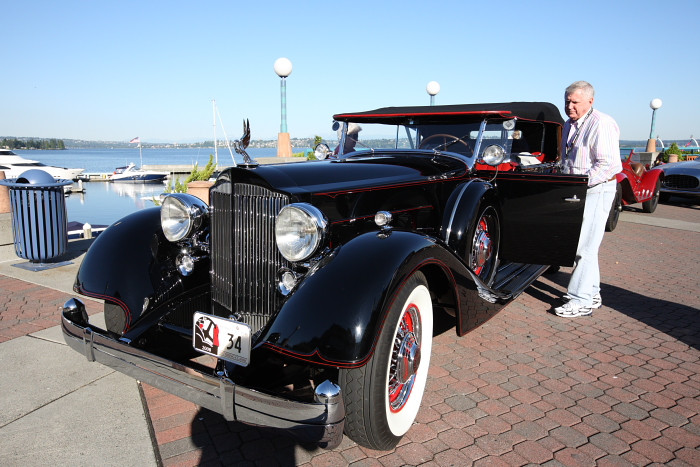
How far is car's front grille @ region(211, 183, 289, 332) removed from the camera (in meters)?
2.68

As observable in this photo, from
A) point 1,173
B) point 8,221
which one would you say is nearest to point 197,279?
point 8,221

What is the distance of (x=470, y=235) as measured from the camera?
3.62 m

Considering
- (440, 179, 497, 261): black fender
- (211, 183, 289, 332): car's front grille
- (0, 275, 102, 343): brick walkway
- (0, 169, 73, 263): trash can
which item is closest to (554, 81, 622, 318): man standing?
(440, 179, 497, 261): black fender

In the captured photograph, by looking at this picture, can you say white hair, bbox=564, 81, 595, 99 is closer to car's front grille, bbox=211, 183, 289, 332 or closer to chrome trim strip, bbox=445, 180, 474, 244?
chrome trim strip, bbox=445, 180, 474, 244

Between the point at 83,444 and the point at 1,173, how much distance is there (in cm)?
557

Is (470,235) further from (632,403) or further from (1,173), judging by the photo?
(1,173)

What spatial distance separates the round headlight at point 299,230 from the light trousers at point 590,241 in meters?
2.79

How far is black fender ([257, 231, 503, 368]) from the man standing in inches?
93.6

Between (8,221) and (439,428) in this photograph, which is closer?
(439,428)

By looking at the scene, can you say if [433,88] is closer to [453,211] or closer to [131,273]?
[453,211]

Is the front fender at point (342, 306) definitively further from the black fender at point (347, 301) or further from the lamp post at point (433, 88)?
the lamp post at point (433, 88)

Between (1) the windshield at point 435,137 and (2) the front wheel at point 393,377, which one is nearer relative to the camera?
(2) the front wheel at point 393,377

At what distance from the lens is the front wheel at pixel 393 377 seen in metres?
2.16

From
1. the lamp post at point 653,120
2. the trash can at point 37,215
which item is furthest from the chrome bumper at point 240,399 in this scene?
the lamp post at point 653,120
